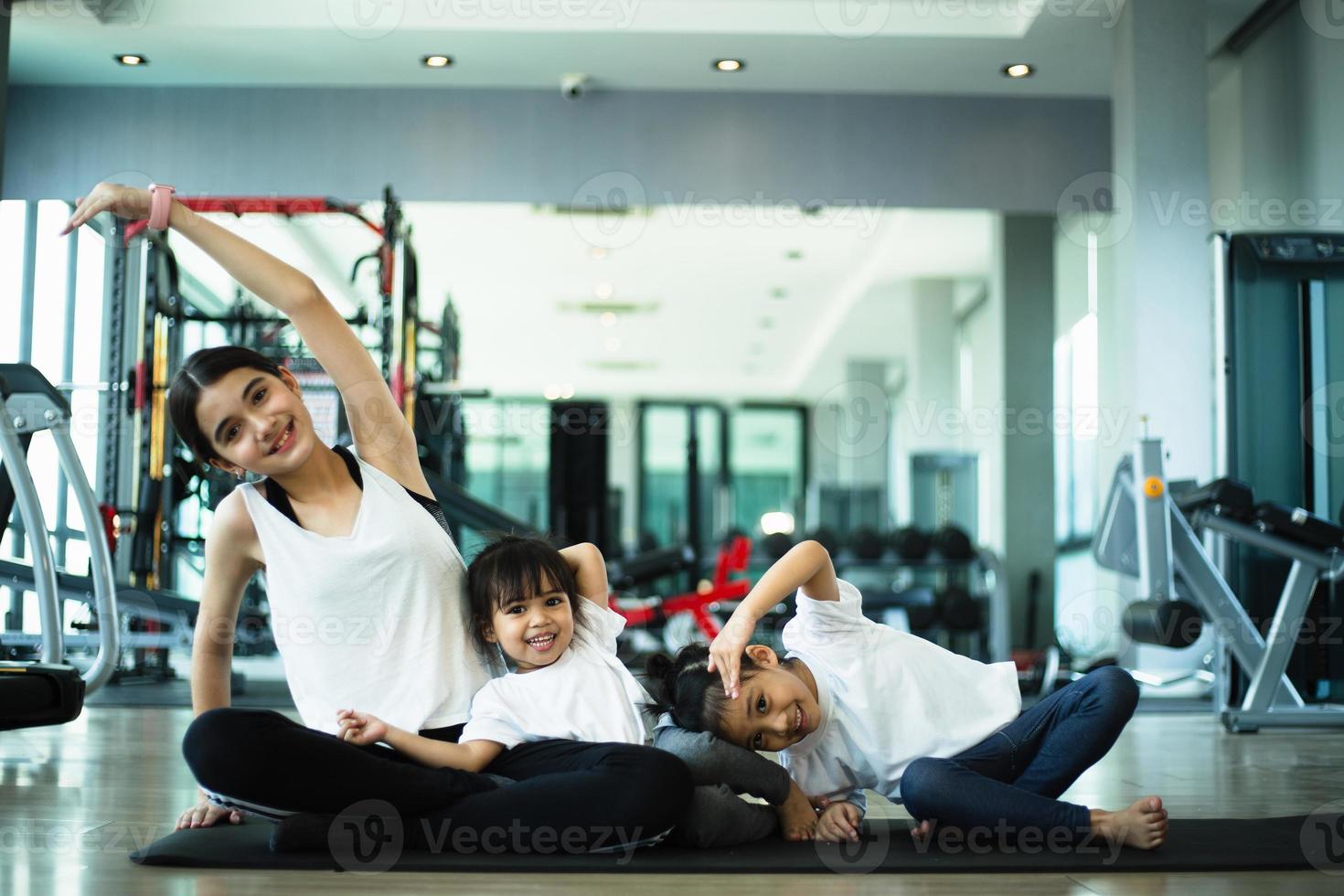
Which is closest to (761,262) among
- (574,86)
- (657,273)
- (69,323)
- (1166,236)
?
(657,273)

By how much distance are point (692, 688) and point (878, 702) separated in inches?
11.0

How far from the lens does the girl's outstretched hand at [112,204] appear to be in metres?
1.53

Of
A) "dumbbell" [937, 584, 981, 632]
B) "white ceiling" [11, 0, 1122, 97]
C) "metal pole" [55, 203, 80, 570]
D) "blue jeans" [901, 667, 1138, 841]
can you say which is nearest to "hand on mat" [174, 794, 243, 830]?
"blue jeans" [901, 667, 1138, 841]

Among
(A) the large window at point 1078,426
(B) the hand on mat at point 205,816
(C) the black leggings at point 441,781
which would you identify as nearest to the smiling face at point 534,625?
(C) the black leggings at point 441,781

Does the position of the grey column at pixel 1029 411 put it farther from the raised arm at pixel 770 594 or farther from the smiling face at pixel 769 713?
the smiling face at pixel 769 713

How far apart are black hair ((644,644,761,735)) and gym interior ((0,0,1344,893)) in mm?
174

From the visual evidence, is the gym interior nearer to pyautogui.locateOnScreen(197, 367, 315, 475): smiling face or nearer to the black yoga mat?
the black yoga mat

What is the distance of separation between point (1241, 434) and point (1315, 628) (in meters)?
0.73

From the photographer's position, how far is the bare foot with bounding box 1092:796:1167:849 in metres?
1.67

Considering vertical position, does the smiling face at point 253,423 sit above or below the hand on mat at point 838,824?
above

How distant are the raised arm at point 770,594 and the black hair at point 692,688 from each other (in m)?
0.03

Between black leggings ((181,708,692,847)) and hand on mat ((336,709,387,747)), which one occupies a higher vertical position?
hand on mat ((336,709,387,747))

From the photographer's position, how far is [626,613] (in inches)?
214

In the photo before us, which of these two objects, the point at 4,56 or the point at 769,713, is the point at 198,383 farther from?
the point at 4,56
